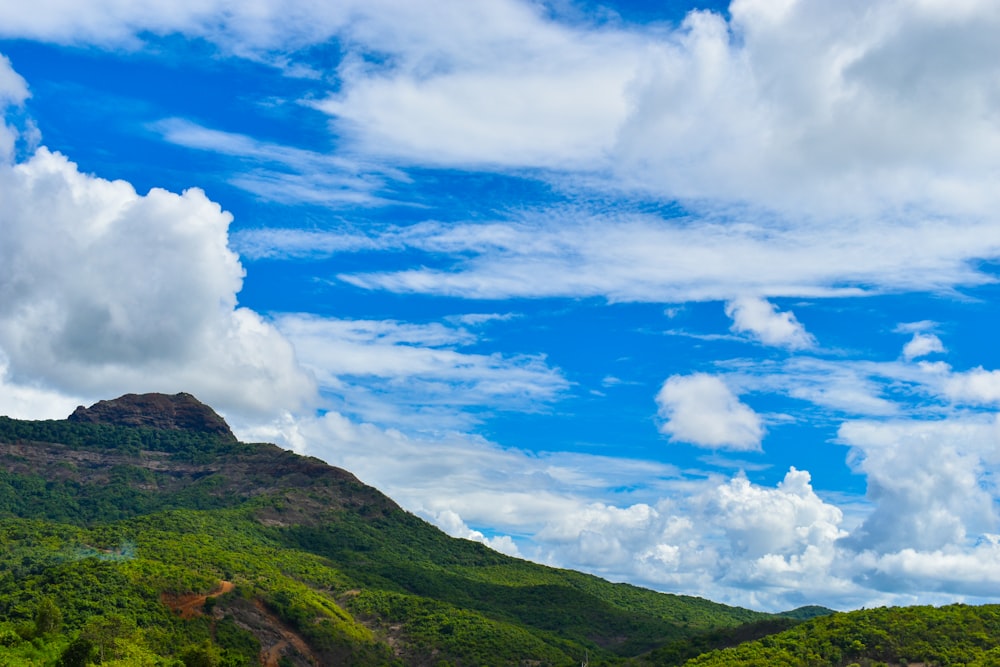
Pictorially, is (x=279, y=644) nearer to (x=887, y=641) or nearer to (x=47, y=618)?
(x=47, y=618)

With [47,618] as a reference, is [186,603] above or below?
above

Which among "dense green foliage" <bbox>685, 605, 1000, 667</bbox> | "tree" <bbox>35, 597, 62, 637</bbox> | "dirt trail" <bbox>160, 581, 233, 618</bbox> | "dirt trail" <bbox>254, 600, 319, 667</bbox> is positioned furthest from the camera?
"dirt trail" <bbox>254, 600, 319, 667</bbox>

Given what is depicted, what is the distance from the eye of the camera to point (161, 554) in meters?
190

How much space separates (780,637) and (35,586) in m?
112

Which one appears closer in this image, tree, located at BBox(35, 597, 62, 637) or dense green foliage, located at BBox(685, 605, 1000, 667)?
tree, located at BBox(35, 597, 62, 637)

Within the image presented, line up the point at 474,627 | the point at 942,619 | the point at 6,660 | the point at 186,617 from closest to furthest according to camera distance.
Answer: the point at 6,660, the point at 942,619, the point at 186,617, the point at 474,627

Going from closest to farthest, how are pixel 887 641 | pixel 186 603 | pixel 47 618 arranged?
pixel 47 618 < pixel 887 641 < pixel 186 603

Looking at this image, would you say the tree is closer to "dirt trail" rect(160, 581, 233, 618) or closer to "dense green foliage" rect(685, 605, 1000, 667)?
"dirt trail" rect(160, 581, 233, 618)

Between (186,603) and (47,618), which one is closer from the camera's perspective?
(47,618)

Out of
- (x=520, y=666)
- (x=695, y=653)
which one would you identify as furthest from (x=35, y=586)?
(x=695, y=653)

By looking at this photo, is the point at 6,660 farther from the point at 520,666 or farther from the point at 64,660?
the point at 520,666

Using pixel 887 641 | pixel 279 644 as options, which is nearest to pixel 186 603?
pixel 279 644

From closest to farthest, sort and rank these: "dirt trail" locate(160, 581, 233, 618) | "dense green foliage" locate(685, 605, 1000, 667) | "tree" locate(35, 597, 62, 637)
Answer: "tree" locate(35, 597, 62, 637), "dense green foliage" locate(685, 605, 1000, 667), "dirt trail" locate(160, 581, 233, 618)

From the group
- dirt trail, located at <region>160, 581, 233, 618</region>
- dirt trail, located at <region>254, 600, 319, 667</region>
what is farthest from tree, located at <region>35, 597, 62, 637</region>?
dirt trail, located at <region>254, 600, 319, 667</region>
